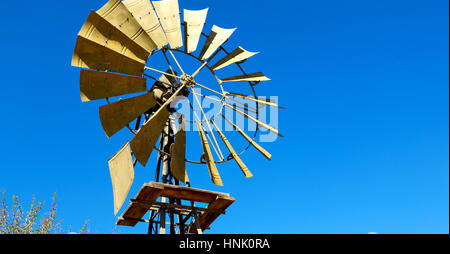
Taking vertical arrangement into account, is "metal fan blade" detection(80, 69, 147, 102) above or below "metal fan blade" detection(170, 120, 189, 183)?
above

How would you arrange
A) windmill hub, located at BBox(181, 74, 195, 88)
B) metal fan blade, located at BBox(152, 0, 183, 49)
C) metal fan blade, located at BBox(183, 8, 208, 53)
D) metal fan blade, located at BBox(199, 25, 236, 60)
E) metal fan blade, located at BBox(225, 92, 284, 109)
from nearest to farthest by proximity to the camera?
metal fan blade, located at BBox(152, 0, 183, 49) < windmill hub, located at BBox(181, 74, 195, 88) < metal fan blade, located at BBox(183, 8, 208, 53) < metal fan blade, located at BBox(199, 25, 236, 60) < metal fan blade, located at BBox(225, 92, 284, 109)

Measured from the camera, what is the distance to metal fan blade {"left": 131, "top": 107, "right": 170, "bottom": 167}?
538 cm

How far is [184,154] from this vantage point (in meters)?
6.05

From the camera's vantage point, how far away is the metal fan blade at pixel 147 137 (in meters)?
5.38

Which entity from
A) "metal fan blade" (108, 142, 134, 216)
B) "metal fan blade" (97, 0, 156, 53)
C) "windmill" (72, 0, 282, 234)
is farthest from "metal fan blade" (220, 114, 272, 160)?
"metal fan blade" (108, 142, 134, 216)

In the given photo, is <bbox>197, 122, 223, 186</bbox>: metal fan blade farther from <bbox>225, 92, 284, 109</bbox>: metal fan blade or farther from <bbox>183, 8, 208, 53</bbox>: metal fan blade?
<bbox>183, 8, 208, 53</bbox>: metal fan blade

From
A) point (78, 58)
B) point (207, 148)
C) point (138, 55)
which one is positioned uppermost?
point (138, 55)

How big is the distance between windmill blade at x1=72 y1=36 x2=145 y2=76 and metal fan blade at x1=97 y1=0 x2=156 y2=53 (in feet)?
1.30

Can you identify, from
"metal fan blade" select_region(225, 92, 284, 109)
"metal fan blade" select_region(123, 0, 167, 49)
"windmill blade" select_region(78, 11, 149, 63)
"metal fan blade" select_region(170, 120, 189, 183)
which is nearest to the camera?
"windmill blade" select_region(78, 11, 149, 63)

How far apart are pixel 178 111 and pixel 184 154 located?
867mm

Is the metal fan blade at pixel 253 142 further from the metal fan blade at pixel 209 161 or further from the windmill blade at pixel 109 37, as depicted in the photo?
the windmill blade at pixel 109 37
